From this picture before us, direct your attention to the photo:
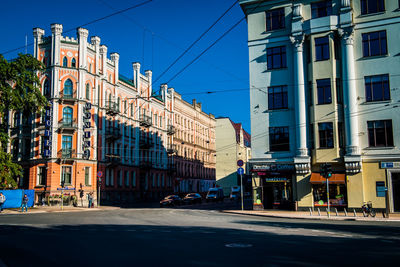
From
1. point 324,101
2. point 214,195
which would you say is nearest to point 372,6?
point 324,101

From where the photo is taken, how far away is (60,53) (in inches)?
1841

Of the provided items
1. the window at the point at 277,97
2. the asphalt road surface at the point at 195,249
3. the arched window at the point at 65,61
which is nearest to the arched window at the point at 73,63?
the arched window at the point at 65,61

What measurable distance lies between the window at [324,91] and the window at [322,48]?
1910 millimetres

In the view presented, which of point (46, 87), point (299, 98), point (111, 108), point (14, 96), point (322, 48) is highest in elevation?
point (46, 87)

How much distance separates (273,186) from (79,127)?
85.7ft

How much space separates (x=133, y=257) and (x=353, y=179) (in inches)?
934

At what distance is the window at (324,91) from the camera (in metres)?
30.7

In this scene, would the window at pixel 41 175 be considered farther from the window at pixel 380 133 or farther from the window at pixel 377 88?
the window at pixel 377 88

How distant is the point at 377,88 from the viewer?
97.3ft

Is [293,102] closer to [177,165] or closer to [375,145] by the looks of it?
[375,145]

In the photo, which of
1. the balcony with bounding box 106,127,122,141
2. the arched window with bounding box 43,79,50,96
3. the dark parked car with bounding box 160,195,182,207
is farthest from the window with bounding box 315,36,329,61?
the arched window with bounding box 43,79,50,96

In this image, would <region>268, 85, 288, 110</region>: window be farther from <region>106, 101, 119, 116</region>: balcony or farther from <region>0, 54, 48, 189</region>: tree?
<region>106, 101, 119, 116</region>: balcony

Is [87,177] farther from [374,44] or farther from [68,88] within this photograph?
[374,44]

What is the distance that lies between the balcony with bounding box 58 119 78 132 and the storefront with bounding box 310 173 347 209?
29.4 m
